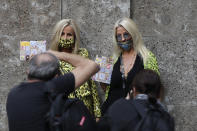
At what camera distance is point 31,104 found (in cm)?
290

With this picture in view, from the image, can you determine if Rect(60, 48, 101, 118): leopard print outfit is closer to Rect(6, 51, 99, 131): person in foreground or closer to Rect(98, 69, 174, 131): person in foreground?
Rect(6, 51, 99, 131): person in foreground

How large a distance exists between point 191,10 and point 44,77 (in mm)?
2733

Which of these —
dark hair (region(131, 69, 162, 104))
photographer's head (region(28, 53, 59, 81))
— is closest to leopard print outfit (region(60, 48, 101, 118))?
photographer's head (region(28, 53, 59, 81))

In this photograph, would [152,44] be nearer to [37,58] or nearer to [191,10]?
[191,10]

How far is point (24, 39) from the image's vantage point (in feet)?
17.3

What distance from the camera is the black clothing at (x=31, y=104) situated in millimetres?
2887

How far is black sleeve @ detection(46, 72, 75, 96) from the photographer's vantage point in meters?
2.92

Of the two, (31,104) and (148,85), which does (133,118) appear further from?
(31,104)

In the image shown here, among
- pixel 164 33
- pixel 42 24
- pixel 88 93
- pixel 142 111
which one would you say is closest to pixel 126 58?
pixel 88 93

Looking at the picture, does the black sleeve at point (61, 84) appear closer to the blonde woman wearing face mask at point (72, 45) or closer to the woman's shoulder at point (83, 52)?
the blonde woman wearing face mask at point (72, 45)

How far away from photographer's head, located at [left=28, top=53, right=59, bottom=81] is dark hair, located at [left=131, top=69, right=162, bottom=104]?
2.15ft

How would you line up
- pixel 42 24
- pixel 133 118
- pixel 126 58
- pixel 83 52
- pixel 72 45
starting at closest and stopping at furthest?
pixel 133 118 → pixel 126 58 → pixel 72 45 → pixel 83 52 → pixel 42 24

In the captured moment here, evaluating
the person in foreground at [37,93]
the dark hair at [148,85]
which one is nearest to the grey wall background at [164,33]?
the person in foreground at [37,93]

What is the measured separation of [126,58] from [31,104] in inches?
73.1
